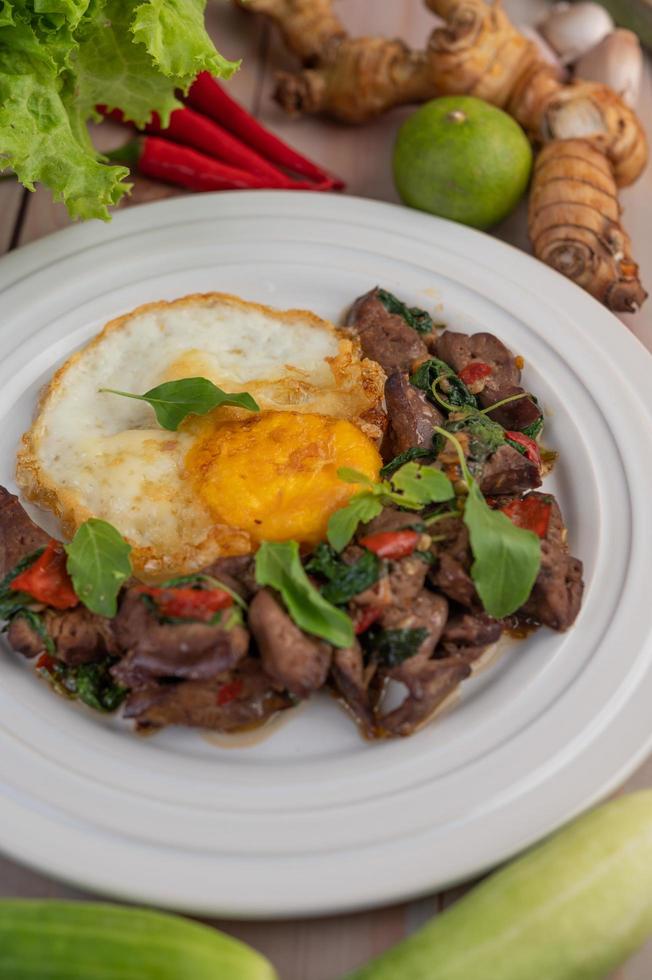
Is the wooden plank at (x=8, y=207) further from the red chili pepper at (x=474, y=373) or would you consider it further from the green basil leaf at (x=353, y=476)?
the green basil leaf at (x=353, y=476)

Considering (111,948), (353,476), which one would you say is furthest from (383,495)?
(111,948)

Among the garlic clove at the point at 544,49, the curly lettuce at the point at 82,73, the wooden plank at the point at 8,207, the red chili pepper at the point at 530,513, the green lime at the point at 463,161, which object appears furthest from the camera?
the garlic clove at the point at 544,49

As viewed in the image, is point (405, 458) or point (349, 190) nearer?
point (405, 458)

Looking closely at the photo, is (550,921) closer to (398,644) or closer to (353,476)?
(398,644)

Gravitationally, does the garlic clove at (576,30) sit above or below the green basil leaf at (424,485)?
above

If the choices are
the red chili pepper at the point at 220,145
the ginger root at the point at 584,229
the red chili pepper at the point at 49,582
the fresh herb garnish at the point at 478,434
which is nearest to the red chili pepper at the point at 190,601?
the red chili pepper at the point at 49,582

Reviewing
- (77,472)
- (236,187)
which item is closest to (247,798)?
(77,472)
